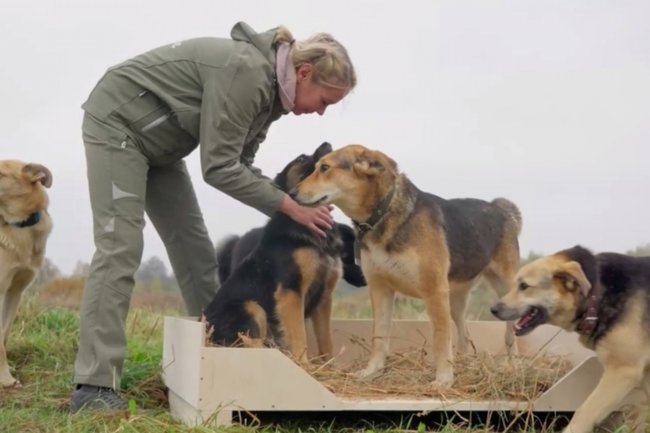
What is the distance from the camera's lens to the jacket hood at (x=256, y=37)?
5.48 meters

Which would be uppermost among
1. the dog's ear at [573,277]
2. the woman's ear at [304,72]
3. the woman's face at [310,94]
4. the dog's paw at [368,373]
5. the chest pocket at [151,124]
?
the woman's ear at [304,72]

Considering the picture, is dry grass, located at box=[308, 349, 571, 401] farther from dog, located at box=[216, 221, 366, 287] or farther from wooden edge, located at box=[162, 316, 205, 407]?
dog, located at box=[216, 221, 366, 287]

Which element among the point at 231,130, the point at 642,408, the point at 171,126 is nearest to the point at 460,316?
the point at 642,408

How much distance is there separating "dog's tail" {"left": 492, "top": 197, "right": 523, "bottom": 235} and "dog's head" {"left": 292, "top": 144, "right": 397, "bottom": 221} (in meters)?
1.26

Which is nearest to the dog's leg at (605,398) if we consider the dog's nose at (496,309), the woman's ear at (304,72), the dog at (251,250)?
the dog's nose at (496,309)

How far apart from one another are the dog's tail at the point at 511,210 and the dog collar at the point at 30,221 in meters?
3.43

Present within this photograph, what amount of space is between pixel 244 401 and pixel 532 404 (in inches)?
62.4

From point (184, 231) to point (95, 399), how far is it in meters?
1.50

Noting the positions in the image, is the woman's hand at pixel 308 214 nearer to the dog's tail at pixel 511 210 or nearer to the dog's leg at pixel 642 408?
the dog's tail at pixel 511 210

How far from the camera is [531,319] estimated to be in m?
5.27

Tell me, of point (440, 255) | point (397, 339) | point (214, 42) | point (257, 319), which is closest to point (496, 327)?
point (397, 339)

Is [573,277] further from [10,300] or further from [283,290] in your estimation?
[10,300]

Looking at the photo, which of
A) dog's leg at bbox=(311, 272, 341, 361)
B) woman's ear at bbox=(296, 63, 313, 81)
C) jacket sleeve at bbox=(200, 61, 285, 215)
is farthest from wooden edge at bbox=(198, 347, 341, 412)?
woman's ear at bbox=(296, 63, 313, 81)

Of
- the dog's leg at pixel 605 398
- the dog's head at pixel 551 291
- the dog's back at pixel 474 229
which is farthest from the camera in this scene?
the dog's back at pixel 474 229
